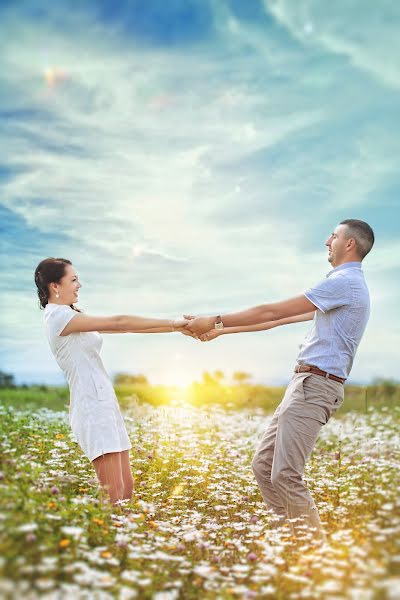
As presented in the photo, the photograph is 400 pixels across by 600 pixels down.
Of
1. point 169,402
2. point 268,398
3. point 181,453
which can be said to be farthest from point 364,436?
point 268,398

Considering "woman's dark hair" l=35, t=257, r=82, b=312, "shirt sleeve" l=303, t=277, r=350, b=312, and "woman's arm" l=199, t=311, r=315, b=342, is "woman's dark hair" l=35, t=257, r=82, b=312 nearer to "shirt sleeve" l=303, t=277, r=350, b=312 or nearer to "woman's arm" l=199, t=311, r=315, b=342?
"woman's arm" l=199, t=311, r=315, b=342

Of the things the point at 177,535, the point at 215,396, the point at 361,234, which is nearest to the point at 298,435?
the point at 177,535

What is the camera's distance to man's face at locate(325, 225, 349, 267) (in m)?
6.41

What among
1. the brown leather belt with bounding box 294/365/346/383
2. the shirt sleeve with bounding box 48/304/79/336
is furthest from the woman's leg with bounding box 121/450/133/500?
the brown leather belt with bounding box 294/365/346/383

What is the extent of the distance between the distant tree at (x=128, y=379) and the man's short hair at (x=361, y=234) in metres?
18.6

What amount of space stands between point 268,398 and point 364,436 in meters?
7.80

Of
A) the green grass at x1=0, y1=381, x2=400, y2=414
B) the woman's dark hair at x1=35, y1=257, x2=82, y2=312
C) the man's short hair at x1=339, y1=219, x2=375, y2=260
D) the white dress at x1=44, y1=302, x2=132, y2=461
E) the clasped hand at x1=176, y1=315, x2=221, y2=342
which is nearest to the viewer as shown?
the white dress at x1=44, y1=302, x2=132, y2=461

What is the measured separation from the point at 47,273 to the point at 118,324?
0.94 meters

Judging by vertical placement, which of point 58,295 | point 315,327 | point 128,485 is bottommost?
point 128,485

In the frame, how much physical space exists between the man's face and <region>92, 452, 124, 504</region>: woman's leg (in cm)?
308

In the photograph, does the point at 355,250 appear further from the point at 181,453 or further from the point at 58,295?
the point at 181,453

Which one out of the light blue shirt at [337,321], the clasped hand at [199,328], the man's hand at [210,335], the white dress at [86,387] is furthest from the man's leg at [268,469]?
the man's hand at [210,335]

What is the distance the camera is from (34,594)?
3615 millimetres

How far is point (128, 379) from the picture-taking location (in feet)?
80.5
